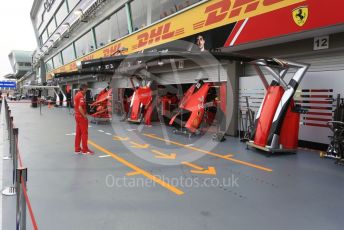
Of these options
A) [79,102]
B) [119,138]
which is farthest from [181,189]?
[119,138]

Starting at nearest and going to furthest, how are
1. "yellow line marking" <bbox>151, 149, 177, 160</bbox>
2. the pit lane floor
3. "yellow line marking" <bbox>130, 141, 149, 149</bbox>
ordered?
1. the pit lane floor
2. "yellow line marking" <bbox>151, 149, 177, 160</bbox>
3. "yellow line marking" <bbox>130, 141, 149, 149</bbox>

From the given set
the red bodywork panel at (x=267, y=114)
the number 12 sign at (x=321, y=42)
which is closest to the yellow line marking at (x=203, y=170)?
the red bodywork panel at (x=267, y=114)

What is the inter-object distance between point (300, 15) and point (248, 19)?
150 centimetres

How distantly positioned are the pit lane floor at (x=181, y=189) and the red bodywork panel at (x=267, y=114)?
1.34 feet

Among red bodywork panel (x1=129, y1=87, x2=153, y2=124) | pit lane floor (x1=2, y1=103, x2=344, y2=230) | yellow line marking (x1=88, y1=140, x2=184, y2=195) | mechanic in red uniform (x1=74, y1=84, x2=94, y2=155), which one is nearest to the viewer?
pit lane floor (x1=2, y1=103, x2=344, y2=230)

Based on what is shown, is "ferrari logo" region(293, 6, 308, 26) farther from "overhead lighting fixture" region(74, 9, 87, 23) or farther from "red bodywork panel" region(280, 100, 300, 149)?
"overhead lighting fixture" region(74, 9, 87, 23)

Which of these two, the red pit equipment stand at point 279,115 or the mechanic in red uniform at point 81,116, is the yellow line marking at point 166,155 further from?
the red pit equipment stand at point 279,115

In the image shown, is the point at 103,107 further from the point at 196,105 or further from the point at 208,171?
the point at 208,171

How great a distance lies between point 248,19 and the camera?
276 inches

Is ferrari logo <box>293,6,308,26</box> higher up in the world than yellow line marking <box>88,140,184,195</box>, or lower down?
higher up

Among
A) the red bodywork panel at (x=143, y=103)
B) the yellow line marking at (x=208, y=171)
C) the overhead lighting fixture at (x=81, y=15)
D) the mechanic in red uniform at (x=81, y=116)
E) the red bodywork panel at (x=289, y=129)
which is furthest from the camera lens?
the overhead lighting fixture at (x=81, y=15)

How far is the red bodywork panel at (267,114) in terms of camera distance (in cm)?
615

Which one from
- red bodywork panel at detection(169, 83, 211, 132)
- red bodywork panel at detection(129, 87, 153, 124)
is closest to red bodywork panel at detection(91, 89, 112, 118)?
red bodywork panel at detection(129, 87, 153, 124)

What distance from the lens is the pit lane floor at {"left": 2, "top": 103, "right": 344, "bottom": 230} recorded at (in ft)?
9.89
